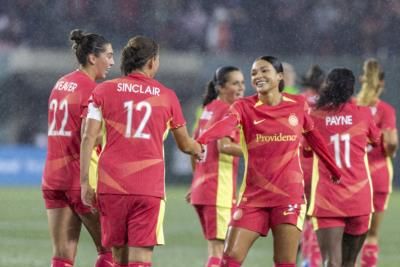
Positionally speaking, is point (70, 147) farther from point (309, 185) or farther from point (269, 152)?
point (309, 185)

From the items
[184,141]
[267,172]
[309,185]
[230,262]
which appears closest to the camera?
[184,141]

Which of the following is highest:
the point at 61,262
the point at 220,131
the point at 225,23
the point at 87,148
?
the point at 225,23

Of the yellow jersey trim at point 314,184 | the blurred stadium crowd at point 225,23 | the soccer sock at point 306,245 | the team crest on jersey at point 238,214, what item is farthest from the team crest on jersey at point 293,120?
the blurred stadium crowd at point 225,23

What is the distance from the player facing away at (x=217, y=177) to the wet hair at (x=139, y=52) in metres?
2.43

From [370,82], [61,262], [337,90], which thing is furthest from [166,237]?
[61,262]

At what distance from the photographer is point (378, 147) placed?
10250 mm

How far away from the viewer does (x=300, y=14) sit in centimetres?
2427

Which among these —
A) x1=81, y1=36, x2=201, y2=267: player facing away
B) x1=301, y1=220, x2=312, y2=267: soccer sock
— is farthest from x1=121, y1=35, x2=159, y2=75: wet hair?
x1=301, y1=220, x2=312, y2=267: soccer sock

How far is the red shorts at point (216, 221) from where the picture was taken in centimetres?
988

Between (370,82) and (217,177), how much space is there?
1.74m

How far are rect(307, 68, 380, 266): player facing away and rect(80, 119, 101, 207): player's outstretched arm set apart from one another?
226 cm

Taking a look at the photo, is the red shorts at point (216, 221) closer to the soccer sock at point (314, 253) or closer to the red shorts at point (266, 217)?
the soccer sock at point (314, 253)

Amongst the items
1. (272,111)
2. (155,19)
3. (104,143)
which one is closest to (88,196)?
(104,143)

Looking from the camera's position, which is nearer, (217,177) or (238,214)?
(238,214)
